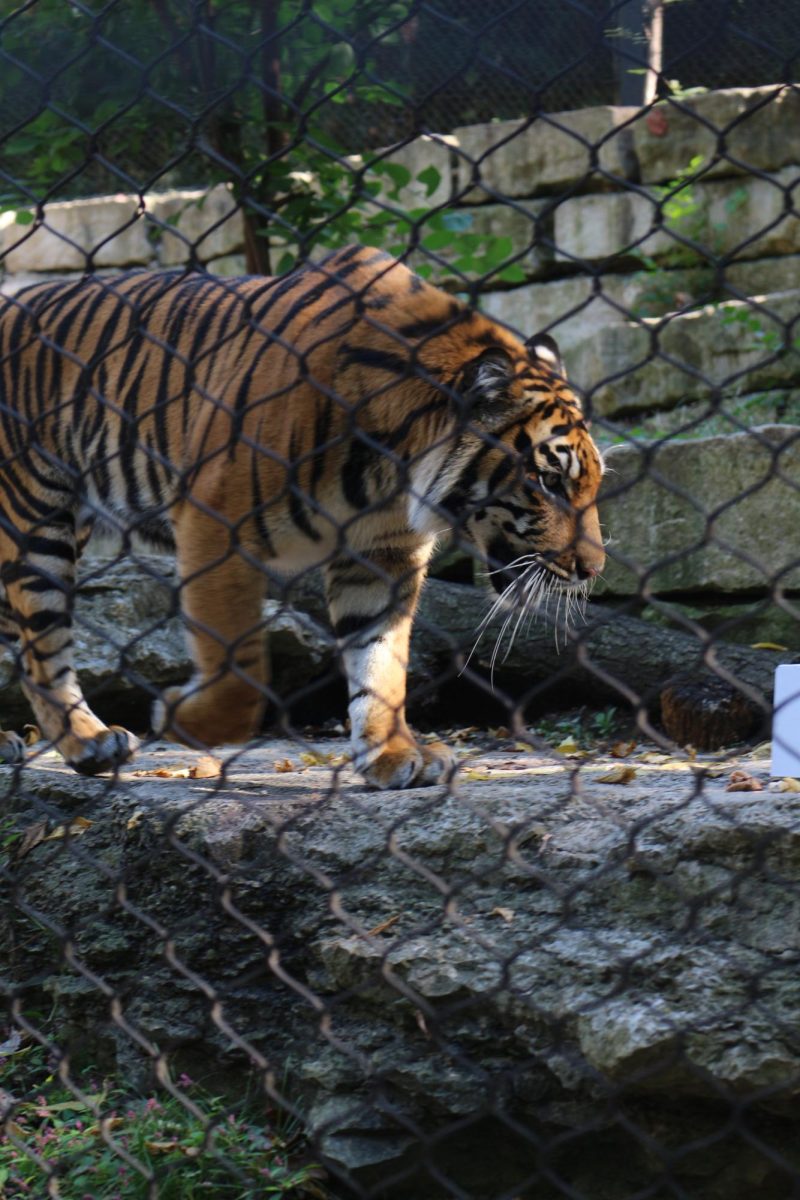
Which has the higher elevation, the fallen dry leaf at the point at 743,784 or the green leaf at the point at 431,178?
the green leaf at the point at 431,178

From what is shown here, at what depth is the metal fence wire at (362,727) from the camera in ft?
5.74

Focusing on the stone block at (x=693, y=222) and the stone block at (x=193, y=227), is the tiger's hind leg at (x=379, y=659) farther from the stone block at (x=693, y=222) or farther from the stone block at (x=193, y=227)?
the stone block at (x=193, y=227)

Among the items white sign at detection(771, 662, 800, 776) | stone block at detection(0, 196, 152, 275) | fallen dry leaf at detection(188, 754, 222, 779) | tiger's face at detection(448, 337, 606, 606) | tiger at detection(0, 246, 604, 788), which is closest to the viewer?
white sign at detection(771, 662, 800, 776)

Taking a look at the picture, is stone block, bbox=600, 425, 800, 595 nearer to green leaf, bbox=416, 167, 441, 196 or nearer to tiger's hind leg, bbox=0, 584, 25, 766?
green leaf, bbox=416, 167, 441, 196

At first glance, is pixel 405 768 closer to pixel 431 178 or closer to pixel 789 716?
pixel 789 716

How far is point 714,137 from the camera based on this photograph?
751cm

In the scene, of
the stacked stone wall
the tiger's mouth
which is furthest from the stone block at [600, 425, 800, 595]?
the tiger's mouth

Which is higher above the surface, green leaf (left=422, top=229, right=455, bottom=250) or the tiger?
green leaf (left=422, top=229, right=455, bottom=250)

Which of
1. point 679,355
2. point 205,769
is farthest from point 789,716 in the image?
point 679,355

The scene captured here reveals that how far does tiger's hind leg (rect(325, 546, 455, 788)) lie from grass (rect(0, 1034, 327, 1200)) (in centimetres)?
78

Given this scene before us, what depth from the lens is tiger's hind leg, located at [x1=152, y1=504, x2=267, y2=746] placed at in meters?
2.97

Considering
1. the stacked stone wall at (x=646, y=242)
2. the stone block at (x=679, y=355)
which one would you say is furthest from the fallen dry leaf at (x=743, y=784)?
the stone block at (x=679, y=355)

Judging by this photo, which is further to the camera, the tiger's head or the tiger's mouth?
the tiger's mouth

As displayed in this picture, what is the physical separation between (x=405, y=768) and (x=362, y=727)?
0.84 ft
